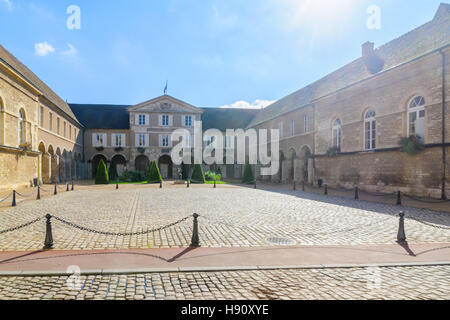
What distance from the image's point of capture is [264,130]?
116ft

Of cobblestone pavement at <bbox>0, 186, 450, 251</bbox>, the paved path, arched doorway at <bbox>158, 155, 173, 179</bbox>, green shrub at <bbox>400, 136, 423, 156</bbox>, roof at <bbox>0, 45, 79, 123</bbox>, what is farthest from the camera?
arched doorway at <bbox>158, 155, 173, 179</bbox>

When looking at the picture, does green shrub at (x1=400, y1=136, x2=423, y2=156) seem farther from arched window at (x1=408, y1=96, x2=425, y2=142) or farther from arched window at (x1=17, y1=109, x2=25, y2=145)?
arched window at (x1=17, y1=109, x2=25, y2=145)

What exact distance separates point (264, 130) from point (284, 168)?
24.9ft

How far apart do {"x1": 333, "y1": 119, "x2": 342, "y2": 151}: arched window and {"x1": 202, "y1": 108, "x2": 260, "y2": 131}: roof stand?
2353 centimetres

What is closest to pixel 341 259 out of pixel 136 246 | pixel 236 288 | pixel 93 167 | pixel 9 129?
pixel 236 288

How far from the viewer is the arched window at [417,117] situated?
14.3 metres

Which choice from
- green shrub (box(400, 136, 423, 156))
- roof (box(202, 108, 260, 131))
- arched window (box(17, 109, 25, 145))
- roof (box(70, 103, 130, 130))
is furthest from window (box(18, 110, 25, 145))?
roof (box(202, 108, 260, 131))

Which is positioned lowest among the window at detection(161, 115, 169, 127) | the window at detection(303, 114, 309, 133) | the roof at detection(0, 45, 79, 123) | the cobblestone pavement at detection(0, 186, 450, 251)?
the cobblestone pavement at detection(0, 186, 450, 251)

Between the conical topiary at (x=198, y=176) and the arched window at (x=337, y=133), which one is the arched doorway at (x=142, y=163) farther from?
the arched window at (x=337, y=133)

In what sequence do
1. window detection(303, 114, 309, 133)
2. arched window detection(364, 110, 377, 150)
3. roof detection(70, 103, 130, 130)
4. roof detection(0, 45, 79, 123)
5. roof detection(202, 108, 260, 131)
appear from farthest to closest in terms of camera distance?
roof detection(202, 108, 260, 131) < roof detection(70, 103, 130, 130) < window detection(303, 114, 309, 133) < roof detection(0, 45, 79, 123) < arched window detection(364, 110, 377, 150)

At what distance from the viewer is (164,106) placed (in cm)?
3956

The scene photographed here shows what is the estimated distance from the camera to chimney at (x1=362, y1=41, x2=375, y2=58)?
65.5 feet

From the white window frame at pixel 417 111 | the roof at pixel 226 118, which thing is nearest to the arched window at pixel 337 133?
the white window frame at pixel 417 111

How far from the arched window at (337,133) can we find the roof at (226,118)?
23.5 metres
